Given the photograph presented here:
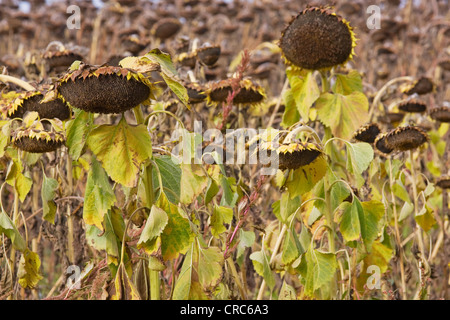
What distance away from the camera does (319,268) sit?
175 cm

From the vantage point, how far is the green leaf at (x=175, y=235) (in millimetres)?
1470

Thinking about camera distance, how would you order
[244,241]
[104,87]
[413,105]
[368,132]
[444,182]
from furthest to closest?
[413,105]
[444,182]
[368,132]
[244,241]
[104,87]

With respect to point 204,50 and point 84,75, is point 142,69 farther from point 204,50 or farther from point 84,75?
point 204,50

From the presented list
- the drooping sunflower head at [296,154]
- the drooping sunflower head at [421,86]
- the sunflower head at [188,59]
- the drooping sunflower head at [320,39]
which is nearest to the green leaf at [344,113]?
the drooping sunflower head at [320,39]

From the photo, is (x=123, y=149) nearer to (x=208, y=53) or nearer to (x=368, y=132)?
(x=368, y=132)

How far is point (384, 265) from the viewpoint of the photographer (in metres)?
2.08

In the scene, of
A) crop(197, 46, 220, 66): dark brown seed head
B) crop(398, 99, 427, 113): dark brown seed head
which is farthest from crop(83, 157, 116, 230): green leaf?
crop(398, 99, 427, 113): dark brown seed head

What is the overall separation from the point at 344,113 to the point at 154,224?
0.88 m

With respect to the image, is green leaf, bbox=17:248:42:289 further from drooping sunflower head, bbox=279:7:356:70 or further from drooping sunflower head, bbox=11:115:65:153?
drooping sunflower head, bbox=279:7:356:70

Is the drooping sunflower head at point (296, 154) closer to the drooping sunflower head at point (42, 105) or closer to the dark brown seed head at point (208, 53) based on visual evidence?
the drooping sunflower head at point (42, 105)

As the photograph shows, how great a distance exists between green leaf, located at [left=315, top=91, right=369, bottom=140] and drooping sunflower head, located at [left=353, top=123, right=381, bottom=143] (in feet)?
0.67

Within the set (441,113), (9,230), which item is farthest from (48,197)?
(441,113)

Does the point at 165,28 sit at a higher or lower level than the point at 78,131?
higher
